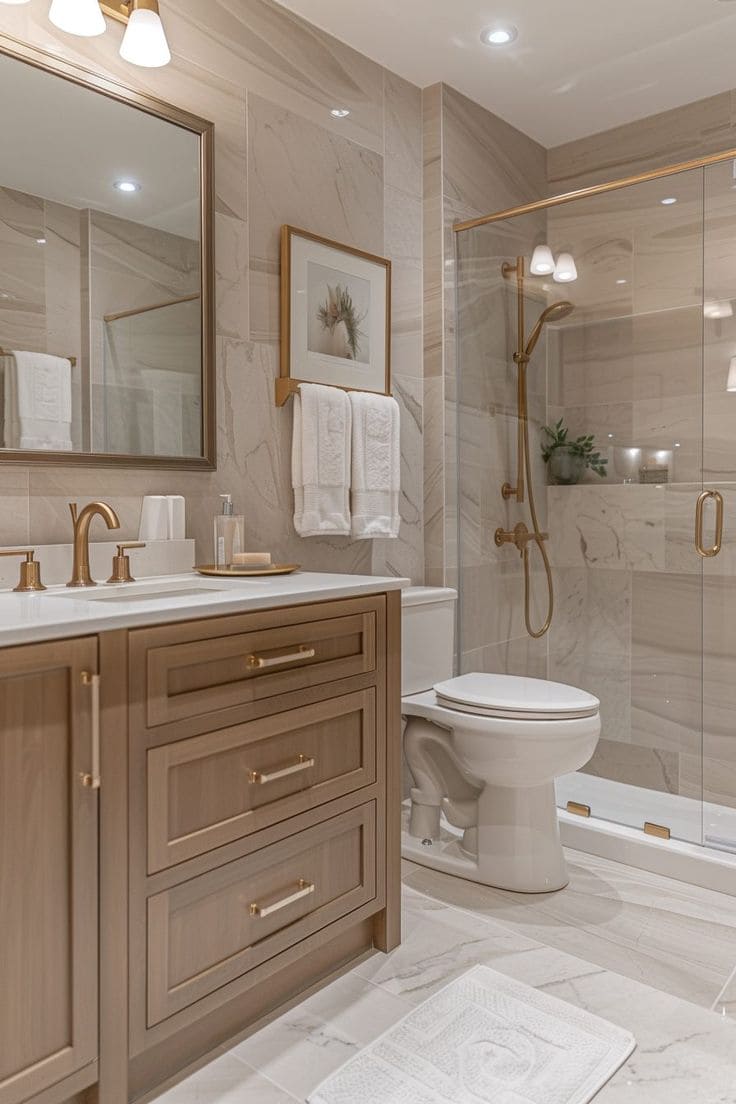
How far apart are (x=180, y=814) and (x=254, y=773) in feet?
0.55

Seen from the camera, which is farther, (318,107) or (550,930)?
(318,107)

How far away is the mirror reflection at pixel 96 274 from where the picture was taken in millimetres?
1684

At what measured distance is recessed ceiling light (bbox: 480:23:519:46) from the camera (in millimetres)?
2426

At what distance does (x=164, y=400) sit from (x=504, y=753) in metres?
1.24

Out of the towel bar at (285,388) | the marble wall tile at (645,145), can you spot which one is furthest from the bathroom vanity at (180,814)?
the marble wall tile at (645,145)

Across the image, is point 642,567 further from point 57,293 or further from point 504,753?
point 57,293

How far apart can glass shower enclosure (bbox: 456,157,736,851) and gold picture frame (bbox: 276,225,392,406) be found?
1.18ft

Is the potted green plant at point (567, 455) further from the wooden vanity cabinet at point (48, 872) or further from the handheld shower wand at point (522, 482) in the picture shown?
the wooden vanity cabinet at point (48, 872)

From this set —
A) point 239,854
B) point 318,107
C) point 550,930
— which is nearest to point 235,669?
point 239,854

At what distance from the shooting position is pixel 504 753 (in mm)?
2076

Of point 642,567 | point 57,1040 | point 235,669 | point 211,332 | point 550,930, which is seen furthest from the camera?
point 642,567

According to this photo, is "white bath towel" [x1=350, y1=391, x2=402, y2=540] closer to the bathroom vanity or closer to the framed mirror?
the framed mirror

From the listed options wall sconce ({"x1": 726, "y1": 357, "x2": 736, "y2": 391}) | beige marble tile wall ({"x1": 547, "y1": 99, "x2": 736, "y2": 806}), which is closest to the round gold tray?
beige marble tile wall ({"x1": 547, "y1": 99, "x2": 736, "y2": 806})

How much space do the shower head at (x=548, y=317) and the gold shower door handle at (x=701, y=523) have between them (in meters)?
0.75
